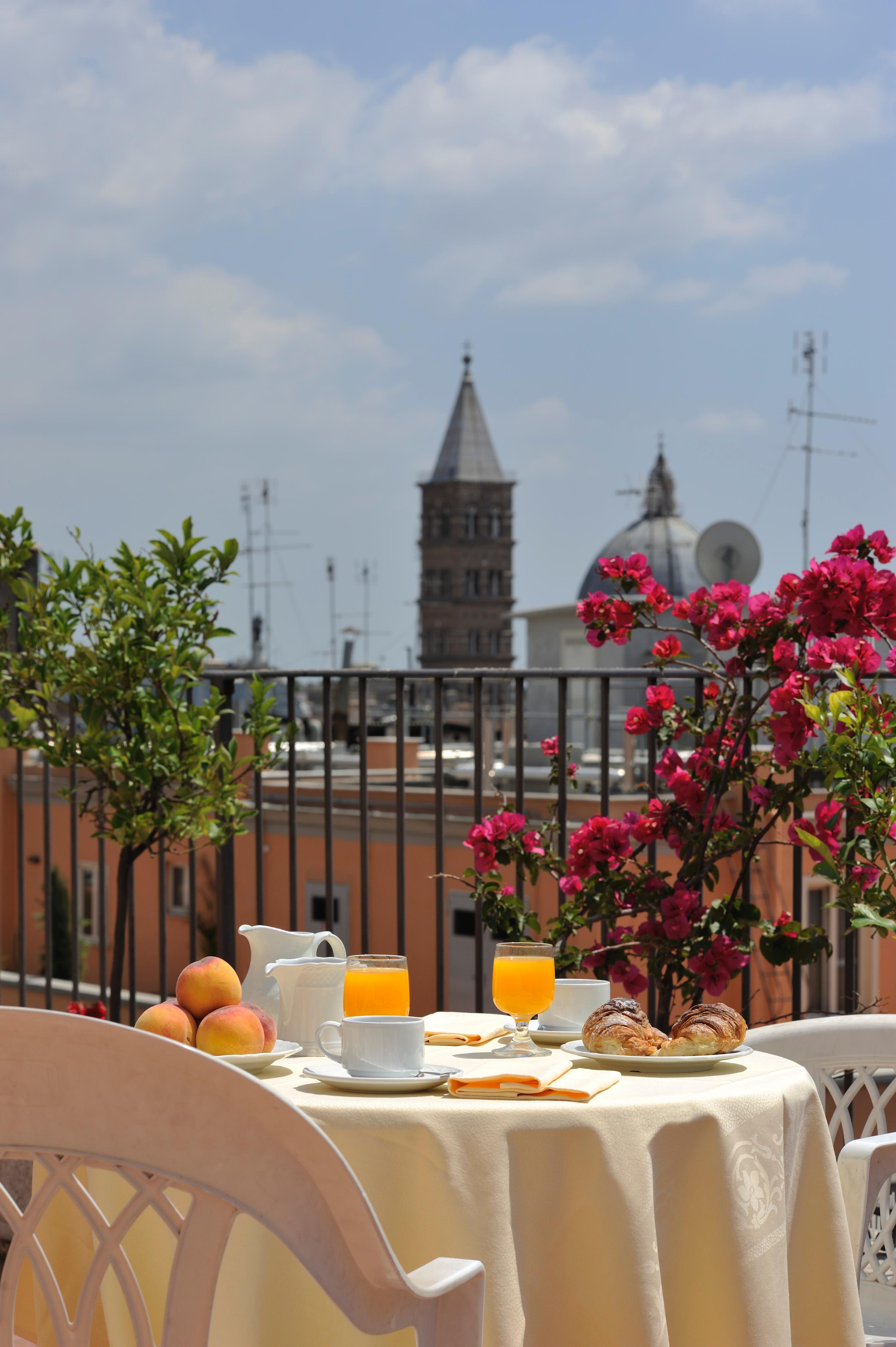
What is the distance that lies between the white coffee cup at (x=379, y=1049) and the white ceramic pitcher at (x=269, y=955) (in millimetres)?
Answer: 287

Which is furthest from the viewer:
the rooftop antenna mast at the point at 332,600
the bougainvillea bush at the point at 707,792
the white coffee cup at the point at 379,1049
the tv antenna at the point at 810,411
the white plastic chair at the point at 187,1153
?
the rooftop antenna mast at the point at 332,600

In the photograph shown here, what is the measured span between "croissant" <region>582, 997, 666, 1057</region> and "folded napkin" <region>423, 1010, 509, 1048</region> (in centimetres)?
21

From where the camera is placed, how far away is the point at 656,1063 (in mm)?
1777

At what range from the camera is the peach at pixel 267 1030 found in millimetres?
1786

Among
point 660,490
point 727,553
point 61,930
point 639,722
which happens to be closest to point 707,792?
point 639,722

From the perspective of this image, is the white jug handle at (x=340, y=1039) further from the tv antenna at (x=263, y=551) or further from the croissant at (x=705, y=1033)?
the tv antenna at (x=263, y=551)

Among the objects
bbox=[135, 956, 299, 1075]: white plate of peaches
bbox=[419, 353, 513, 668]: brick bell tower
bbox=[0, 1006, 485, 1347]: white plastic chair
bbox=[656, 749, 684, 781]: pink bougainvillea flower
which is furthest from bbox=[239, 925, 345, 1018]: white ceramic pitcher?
bbox=[419, 353, 513, 668]: brick bell tower

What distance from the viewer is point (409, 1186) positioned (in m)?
1.55

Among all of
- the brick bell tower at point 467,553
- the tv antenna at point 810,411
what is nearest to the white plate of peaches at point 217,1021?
the tv antenna at point 810,411

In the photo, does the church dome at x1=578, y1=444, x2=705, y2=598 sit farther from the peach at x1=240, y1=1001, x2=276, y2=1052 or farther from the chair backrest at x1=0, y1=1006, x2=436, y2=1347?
the chair backrest at x1=0, y1=1006, x2=436, y2=1347

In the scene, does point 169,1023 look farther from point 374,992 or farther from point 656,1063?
point 656,1063

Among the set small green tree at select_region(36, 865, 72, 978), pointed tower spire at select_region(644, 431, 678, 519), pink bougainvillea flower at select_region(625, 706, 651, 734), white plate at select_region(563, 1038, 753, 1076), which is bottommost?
small green tree at select_region(36, 865, 72, 978)

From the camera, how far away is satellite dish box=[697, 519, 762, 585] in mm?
11562

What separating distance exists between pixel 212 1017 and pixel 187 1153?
0.65 m
